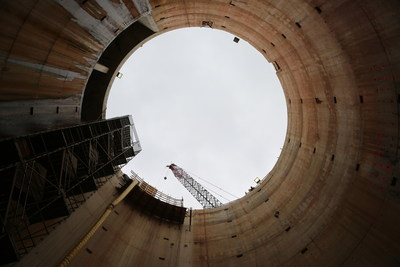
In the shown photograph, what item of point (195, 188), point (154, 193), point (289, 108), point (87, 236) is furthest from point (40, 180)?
point (195, 188)

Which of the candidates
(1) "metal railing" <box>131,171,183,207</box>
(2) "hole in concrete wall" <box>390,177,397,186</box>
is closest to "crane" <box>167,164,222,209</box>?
(1) "metal railing" <box>131,171,183,207</box>

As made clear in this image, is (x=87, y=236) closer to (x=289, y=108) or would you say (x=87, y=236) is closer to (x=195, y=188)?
(x=289, y=108)

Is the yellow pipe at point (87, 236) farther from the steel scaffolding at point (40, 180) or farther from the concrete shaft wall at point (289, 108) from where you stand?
the steel scaffolding at point (40, 180)

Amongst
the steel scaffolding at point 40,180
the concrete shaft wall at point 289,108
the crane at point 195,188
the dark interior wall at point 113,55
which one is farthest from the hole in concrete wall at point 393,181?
the crane at point 195,188

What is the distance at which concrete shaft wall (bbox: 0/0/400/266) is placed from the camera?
7996 millimetres

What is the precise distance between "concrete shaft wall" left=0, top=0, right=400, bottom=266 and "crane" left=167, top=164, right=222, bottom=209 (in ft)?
71.9

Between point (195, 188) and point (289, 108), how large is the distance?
2913cm

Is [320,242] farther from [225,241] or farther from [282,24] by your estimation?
[282,24]

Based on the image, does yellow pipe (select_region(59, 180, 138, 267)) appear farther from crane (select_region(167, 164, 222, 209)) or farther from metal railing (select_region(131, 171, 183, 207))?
crane (select_region(167, 164, 222, 209))

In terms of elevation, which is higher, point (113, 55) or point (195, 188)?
point (113, 55)

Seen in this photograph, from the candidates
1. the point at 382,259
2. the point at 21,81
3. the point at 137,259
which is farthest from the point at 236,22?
the point at 137,259

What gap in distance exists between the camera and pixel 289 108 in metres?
18.2

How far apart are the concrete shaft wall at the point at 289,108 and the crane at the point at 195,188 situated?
21.9 meters

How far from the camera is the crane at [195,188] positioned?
40.3 metres
